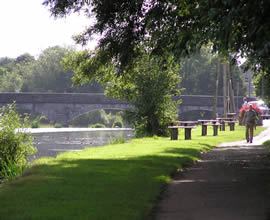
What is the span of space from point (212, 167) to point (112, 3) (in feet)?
17.6

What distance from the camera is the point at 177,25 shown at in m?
14.7

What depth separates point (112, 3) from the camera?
48.4 ft

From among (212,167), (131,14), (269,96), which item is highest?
(131,14)

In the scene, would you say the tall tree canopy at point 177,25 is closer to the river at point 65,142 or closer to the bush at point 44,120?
the river at point 65,142

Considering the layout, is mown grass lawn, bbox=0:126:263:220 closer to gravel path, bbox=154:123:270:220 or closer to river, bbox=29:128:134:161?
gravel path, bbox=154:123:270:220

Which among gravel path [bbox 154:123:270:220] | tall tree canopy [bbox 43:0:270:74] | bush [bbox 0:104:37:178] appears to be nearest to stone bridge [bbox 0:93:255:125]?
tall tree canopy [bbox 43:0:270:74]

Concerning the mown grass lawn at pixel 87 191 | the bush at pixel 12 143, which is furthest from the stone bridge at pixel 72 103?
the mown grass lawn at pixel 87 191

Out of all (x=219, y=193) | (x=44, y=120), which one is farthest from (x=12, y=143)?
(x=44, y=120)

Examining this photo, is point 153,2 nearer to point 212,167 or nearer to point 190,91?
point 212,167

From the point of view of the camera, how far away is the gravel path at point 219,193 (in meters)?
7.42

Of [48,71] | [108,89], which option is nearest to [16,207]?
[108,89]

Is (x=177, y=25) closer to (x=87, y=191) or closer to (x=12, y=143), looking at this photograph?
(x=12, y=143)

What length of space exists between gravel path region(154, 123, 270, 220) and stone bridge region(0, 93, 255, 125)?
2624 inches

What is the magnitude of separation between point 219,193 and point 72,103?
73.0m
